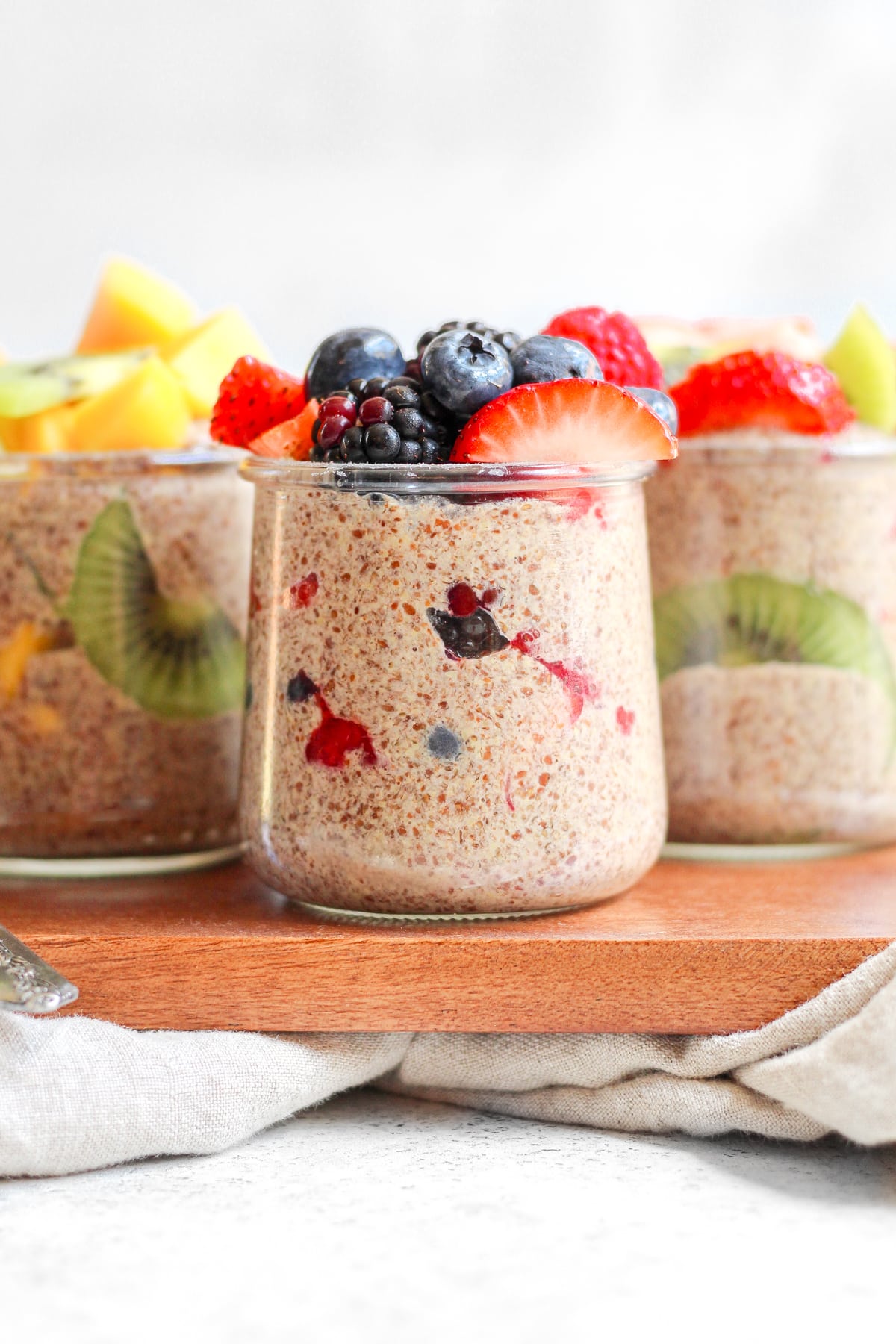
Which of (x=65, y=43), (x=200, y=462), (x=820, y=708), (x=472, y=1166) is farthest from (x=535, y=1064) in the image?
(x=65, y=43)

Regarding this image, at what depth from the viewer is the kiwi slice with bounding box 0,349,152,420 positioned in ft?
3.16

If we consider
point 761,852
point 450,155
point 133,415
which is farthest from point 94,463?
point 450,155

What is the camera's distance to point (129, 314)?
3.47 ft

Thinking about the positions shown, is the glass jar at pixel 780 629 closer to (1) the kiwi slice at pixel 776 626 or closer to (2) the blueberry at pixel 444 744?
(1) the kiwi slice at pixel 776 626

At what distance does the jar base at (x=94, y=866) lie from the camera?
39.0 inches

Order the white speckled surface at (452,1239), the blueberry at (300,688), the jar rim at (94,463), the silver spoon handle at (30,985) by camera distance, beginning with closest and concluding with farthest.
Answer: the white speckled surface at (452,1239) → the silver spoon handle at (30,985) → the blueberry at (300,688) → the jar rim at (94,463)

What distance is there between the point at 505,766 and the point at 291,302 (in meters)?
1.10

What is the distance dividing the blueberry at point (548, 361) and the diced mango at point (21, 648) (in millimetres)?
331

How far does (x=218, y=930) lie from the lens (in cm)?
84

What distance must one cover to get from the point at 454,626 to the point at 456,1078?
24cm

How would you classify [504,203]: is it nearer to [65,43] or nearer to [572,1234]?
[65,43]

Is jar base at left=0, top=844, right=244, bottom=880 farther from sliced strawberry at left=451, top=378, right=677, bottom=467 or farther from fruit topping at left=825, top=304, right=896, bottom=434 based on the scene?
fruit topping at left=825, top=304, right=896, bottom=434

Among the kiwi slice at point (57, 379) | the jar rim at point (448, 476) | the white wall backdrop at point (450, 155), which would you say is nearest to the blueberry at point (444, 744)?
the jar rim at point (448, 476)

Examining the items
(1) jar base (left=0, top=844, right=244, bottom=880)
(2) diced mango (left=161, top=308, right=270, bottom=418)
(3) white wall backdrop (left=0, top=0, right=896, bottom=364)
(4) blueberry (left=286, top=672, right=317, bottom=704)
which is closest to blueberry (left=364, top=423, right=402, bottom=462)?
(4) blueberry (left=286, top=672, right=317, bottom=704)
